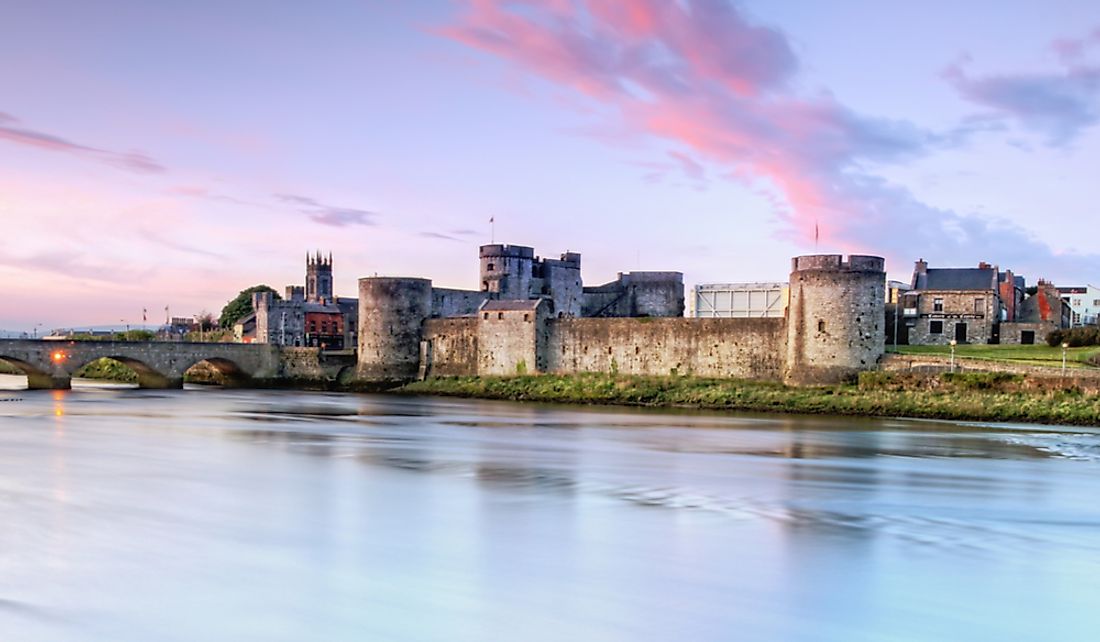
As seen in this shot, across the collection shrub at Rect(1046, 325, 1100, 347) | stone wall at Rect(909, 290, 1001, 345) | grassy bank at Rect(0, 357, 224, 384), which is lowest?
grassy bank at Rect(0, 357, 224, 384)

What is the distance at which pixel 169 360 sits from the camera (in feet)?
107

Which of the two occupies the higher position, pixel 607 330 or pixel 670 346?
pixel 607 330

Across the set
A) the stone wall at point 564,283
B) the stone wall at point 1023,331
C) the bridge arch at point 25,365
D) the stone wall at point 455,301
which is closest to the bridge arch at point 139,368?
the bridge arch at point 25,365

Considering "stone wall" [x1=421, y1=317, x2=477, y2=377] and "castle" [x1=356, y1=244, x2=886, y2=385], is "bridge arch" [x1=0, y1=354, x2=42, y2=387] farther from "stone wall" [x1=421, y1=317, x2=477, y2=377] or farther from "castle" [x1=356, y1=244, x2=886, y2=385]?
"stone wall" [x1=421, y1=317, x2=477, y2=377]

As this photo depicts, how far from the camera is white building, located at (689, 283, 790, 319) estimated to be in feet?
104

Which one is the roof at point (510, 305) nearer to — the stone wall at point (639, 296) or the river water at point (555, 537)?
the stone wall at point (639, 296)

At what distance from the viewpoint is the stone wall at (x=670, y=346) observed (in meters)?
24.5

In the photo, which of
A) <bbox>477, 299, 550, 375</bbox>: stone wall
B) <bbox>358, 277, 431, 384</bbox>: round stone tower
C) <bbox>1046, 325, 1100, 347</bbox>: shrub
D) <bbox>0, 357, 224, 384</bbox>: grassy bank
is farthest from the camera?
<bbox>0, 357, 224, 384</bbox>: grassy bank

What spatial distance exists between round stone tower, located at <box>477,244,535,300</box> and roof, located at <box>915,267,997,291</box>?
42.7 feet

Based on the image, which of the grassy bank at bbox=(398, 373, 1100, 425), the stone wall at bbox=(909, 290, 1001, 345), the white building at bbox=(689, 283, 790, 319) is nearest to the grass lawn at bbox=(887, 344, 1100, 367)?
the stone wall at bbox=(909, 290, 1001, 345)

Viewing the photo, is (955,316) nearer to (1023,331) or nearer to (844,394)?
(1023,331)

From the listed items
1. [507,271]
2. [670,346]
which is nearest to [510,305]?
[670,346]

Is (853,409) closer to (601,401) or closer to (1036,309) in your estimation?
(601,401)

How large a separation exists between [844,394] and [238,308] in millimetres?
50434
